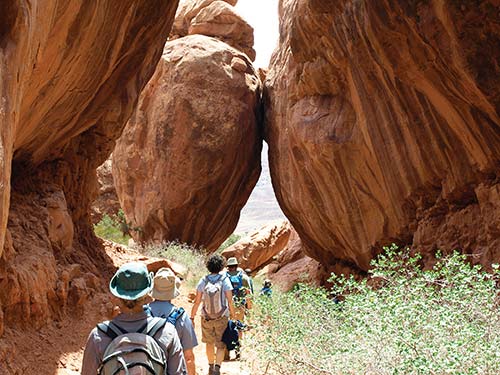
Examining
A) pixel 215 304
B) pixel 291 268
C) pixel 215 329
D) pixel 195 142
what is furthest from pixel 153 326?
pixel 291 268

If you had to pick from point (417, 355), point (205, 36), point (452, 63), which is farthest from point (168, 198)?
point (417, 355)

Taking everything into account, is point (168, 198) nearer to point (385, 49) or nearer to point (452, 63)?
point (385, 49)

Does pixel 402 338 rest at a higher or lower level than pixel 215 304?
higher

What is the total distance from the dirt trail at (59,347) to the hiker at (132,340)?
2921 mm

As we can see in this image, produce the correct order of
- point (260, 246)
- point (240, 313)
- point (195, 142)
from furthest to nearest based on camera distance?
point (260, 246), point (195, 142), point (240, 313)

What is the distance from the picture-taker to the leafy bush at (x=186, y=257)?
1269 centimetres

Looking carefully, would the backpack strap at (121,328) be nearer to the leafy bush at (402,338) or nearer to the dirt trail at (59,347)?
the leafy bush at (402,338)

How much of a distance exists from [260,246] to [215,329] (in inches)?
642

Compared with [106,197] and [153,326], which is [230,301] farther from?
[106,197]

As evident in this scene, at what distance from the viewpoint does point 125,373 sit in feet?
8.05

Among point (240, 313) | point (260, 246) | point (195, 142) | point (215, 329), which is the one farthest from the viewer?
point (260, 246)

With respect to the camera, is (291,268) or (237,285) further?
(291,268)

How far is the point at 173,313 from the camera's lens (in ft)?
12.4

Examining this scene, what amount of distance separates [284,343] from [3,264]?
2.81 meters
